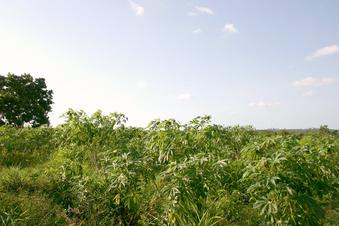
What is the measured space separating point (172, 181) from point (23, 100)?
29.9 meters

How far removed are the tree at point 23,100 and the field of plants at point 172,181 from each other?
23966 mm

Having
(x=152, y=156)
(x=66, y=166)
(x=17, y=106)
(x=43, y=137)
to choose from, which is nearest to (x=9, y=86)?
(x=17, y=106)

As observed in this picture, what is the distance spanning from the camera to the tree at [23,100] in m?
30.3

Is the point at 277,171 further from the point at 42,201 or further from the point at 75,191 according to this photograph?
the point at 42,201

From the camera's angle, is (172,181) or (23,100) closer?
(172,181)

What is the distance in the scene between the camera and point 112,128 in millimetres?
7164

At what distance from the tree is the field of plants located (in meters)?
24.0

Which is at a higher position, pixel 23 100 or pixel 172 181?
pixel 23 100

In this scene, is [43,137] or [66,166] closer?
[66,166]

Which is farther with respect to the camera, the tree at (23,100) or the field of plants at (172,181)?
the tree at (23,100)

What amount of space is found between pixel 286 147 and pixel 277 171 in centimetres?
74

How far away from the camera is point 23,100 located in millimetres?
31672

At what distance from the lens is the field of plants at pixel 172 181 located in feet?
13.9

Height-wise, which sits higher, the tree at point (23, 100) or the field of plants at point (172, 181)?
the tree at point (23, 100)
